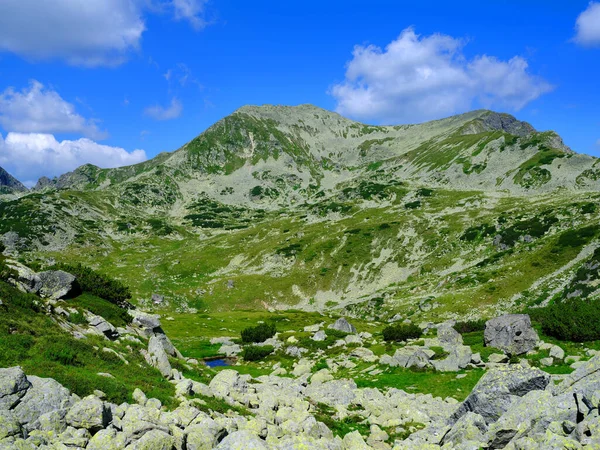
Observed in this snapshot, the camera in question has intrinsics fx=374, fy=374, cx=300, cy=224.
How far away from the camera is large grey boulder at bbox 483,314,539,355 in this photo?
31.5 metres

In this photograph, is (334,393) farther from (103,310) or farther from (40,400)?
(103,310)

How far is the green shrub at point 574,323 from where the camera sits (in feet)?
102

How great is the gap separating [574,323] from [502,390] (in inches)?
855

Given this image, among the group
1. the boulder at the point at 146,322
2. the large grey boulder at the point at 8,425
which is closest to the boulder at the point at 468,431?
the large grey boulder at the point at 8,425

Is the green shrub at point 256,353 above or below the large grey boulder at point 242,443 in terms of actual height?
below

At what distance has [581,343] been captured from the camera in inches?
1206

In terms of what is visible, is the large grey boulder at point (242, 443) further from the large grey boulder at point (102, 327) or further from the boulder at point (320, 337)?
the boulder at point (320, 337)

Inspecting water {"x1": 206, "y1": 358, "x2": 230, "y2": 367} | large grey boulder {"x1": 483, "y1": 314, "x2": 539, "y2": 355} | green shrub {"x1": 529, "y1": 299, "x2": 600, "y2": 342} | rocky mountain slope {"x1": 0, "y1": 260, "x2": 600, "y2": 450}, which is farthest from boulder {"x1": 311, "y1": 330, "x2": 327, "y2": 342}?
green shrub {"x1": 529, "y1": 299, "x2": 600, "y2": 342}

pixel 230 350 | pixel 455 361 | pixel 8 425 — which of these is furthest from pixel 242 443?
pixel 230 350

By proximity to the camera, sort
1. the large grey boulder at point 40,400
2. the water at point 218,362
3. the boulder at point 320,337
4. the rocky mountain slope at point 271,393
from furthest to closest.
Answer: the boulder at point 320,337
the water at point 218,362
the large grey boulder at point 40,400
the rocky mountain slope at point 271,393

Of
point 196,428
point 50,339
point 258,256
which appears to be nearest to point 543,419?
point 196,428

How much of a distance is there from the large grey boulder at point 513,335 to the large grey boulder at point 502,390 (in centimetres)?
1658

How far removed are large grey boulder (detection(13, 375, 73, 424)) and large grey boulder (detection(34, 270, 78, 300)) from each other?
20001 millimetres

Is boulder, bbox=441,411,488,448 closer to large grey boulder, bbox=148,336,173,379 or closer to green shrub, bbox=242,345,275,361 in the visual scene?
large grey boulder, bbox=148,336,173,379
